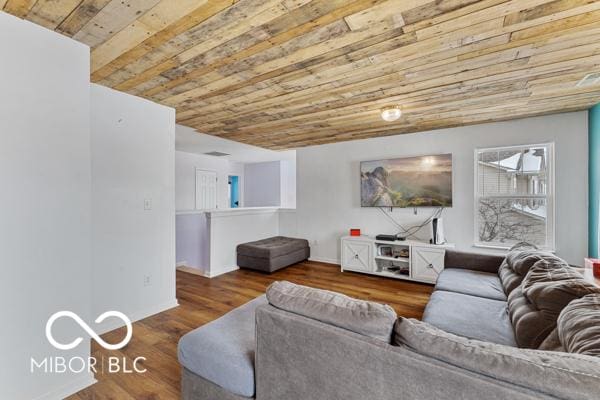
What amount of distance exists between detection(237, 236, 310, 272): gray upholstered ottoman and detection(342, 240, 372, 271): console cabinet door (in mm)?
941

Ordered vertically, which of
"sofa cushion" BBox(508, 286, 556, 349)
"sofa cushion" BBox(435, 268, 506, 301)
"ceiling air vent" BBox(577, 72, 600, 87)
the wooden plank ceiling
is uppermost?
the wooden plank ceiling

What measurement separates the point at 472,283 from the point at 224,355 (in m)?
2.28

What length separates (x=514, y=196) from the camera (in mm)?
3514

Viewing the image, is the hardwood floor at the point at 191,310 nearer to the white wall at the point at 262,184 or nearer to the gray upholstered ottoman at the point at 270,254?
the gray upholstered ottoman at the point at 270,254

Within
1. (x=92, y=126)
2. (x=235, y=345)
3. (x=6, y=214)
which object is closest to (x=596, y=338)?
(x=235, y=345)

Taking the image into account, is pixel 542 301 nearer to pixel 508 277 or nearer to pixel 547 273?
pixel 547 273

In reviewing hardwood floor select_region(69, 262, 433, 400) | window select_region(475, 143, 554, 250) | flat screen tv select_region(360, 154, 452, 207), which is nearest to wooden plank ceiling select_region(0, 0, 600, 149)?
window select_region(475, 143, 554, 250)

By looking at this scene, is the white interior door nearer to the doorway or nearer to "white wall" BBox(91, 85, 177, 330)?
the doorway

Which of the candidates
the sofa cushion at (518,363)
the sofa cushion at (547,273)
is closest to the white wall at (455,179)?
the sofa cushion at (547,273)

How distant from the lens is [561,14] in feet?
4.72

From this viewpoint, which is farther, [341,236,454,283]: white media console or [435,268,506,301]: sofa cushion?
[341,236,454,283]: white media console

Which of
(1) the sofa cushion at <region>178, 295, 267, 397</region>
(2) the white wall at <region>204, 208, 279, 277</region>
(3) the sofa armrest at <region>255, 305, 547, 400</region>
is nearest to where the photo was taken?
(3) the sofa armrest at <region>255, 305, 547, 400</region>

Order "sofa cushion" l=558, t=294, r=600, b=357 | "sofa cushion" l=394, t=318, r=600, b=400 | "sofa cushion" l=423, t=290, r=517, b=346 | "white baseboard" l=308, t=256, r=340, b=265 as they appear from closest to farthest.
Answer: "sofa cushion" l=394, t=318, r=600, b=400
"sofa cushion" l=558, t=294, r=600, b=357
"sofa cushion" l=423, t=290, r=517, b=346
"white baseboard" l=308, t=256, r=340, b=265

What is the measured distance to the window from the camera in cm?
335
